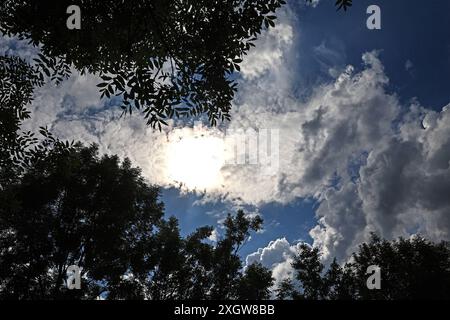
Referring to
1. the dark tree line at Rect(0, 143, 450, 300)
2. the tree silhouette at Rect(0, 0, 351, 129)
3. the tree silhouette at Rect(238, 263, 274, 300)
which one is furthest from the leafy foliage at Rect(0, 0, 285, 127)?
the tree silhouette at Rect(238, 263, 274, 300)

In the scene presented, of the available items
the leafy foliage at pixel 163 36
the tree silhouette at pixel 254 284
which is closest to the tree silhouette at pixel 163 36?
the leafy foliage at pixel 163 36

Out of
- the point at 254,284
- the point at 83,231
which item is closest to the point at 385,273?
the point at 254,284

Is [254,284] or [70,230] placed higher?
[70,230]

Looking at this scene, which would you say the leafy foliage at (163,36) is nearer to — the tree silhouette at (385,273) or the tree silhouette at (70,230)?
the tree silhouette at (70,230)

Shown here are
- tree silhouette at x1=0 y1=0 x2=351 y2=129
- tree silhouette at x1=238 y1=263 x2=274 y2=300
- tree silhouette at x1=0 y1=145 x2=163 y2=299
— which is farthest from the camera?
tree silhouette at x1=238 y1=263 x2=274 y2=300

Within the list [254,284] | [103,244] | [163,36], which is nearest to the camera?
[163,36]

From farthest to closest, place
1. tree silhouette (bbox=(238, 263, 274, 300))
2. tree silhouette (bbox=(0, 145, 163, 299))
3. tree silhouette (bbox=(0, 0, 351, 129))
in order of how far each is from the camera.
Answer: tree silhouette (bbox=(238, 263, 274, 300))
tree silhouette (bbox=(0, 145, 163, 299))
tree silhouette (bbox=(0, 0, 351, 129))

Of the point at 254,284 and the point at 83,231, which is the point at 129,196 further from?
the point at 254,284

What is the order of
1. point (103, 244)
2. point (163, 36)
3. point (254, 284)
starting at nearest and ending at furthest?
point (163, 36)
point (103, 244)
point (254, 284)

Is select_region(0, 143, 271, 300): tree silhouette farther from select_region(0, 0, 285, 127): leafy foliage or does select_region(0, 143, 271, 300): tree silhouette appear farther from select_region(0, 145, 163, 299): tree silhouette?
select_region(0, 0, 285, 127): leafy foliage

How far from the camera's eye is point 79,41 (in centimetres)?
562

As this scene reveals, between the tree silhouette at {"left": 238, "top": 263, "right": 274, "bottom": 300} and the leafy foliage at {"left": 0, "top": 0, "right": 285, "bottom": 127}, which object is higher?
the leafy foliage at {"left": 0, "top": 0, "right": 285, "bottom": 127}
